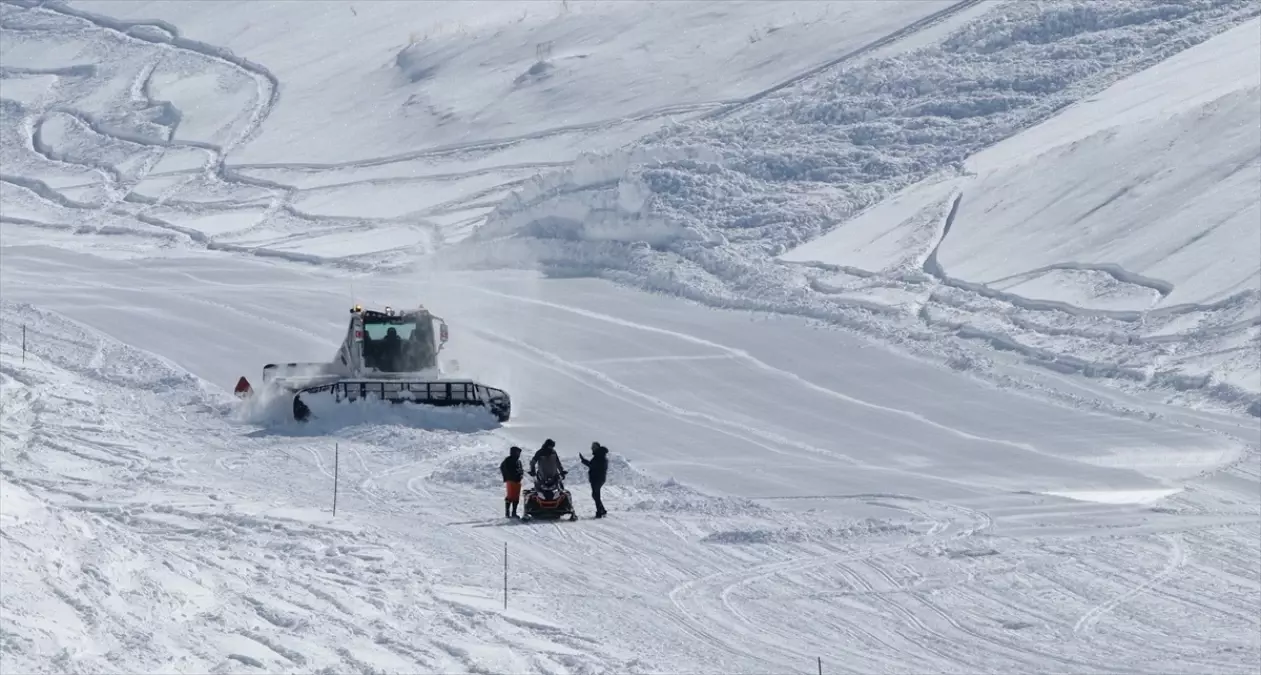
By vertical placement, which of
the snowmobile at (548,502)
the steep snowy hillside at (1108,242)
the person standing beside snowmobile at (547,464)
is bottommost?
the snowmobile at (548,502)

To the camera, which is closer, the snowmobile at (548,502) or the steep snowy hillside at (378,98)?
the snowmobile at (548,502)

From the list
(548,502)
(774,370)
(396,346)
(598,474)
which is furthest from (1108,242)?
(548,502)

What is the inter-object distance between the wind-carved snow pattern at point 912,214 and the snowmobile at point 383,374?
7078 mm

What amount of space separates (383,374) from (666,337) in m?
5.62

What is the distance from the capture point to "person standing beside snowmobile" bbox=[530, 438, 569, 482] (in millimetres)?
18469

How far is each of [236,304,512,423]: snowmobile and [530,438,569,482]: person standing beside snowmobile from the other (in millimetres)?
4900

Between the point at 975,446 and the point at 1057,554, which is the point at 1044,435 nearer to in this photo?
the point at 975,446

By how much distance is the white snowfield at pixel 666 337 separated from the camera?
46.6ft

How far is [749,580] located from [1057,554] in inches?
118

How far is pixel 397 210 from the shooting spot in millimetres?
41500

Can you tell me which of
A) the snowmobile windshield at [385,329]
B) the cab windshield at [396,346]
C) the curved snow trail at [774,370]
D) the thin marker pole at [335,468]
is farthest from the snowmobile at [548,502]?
the snowmobile windshield at [385,329]

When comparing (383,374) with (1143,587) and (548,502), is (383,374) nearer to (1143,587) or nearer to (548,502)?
(548,502)

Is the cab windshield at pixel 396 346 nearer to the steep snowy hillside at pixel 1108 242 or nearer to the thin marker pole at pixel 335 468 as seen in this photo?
the thin marker pole at pixel 335 468

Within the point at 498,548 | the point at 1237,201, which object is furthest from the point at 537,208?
the point at 498,548
